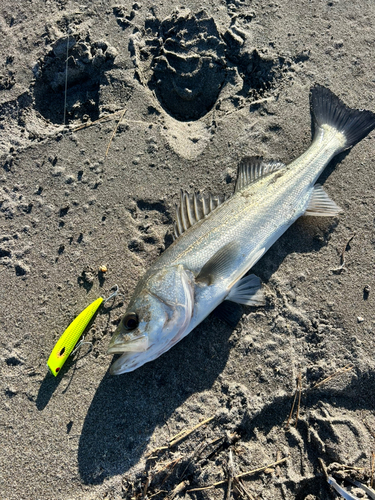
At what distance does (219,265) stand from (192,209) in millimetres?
686

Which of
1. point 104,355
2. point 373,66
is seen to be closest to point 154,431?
point 104,355

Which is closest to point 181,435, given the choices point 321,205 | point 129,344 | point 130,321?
point 129,344

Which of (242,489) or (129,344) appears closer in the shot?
(129,344)

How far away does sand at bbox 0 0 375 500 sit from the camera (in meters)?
3.03

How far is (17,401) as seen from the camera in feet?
10.3

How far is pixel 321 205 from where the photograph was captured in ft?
11.6

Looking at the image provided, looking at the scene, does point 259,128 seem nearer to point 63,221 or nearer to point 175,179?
point 175,179

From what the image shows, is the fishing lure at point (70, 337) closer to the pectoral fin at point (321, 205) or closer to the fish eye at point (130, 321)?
the fish eye at point (130, 321)

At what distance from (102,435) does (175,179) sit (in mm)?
2659

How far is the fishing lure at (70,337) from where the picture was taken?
10.2 feet

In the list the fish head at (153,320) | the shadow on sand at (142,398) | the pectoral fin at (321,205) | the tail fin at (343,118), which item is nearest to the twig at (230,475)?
the shadow on sand at (142,398)

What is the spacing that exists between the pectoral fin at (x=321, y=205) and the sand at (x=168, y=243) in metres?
0.11

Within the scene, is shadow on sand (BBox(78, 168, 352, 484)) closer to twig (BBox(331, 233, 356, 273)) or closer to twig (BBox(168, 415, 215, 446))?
twig (BBox(168, 415, 215, 446))

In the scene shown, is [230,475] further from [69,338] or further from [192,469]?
[69,338]
